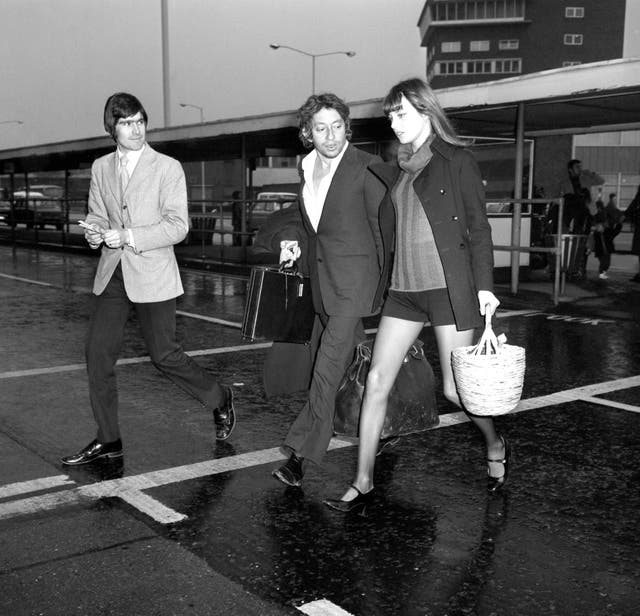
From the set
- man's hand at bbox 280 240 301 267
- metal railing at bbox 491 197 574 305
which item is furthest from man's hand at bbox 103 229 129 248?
metal railing at bbox 491 197 574 305

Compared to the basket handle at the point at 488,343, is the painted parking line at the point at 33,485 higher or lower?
lower

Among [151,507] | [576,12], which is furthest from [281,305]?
[576,12]

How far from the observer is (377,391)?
3.94m

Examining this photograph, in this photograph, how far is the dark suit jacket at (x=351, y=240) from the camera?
13.7 ft

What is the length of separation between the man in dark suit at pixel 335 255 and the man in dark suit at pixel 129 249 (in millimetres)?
787

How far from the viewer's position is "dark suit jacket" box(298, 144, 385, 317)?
4176 millimetres

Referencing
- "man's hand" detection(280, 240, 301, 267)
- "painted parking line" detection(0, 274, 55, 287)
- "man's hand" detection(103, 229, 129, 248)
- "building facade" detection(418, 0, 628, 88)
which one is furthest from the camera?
"building facade" detection(418, 0, 628, 88)

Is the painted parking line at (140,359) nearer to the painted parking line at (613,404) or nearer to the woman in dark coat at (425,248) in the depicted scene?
the painted parking line at (613,404)

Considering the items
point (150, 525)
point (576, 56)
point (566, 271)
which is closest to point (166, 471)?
point (150, 525)

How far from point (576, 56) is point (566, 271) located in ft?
303

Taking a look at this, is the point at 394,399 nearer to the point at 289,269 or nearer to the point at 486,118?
the point at 289,269

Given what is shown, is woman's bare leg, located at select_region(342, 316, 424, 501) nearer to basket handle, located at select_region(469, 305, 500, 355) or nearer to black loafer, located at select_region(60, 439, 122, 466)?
basket handle, located at select_region(469, 305, 500, 355)

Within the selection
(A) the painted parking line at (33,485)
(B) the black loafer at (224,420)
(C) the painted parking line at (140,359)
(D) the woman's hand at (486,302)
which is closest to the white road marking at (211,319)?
(C) the painted parking line at (140,359)

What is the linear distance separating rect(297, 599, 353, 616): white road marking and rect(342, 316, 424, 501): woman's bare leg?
881mm
